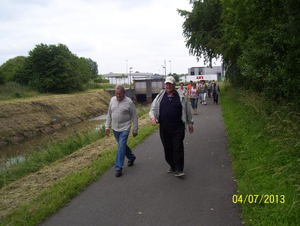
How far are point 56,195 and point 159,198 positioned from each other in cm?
181

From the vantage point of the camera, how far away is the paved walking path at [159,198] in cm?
345

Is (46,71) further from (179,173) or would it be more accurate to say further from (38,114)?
(179,173)

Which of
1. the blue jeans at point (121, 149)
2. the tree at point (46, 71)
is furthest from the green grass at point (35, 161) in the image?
the tree at point (46, 71)

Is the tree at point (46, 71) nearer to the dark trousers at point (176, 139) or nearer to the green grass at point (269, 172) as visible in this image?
the green grass at point (269, 172)

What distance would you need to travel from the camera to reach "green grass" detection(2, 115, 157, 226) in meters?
3.59

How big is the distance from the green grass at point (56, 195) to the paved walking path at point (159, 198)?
0.14m

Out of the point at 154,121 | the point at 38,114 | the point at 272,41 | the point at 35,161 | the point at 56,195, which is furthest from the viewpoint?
the point at 38,114

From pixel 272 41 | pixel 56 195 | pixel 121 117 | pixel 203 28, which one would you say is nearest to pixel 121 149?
pixel 121 117

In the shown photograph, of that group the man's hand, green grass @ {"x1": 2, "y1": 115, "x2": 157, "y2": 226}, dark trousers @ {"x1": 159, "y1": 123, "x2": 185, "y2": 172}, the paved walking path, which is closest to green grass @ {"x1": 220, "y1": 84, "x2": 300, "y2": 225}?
the paved walking path

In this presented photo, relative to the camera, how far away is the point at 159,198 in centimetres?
405

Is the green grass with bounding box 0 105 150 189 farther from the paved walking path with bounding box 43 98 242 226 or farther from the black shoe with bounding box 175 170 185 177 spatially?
the black shoe with bounding box 175 170 185 177

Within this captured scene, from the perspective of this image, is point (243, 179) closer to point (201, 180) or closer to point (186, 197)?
point (201, 180)

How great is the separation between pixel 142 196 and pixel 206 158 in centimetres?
244

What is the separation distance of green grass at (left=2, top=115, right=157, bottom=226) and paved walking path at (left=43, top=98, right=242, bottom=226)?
0.45 feet
